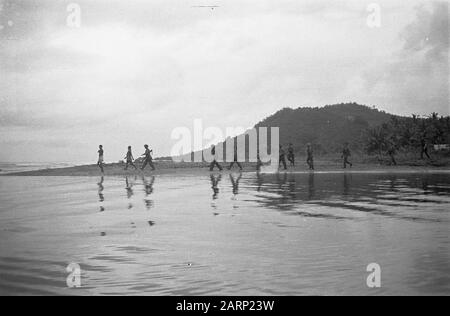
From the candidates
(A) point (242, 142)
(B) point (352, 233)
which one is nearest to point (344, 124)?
(A) point (242, 142)

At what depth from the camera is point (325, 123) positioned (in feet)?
357

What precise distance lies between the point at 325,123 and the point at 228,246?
10321cm

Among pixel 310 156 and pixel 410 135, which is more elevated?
pixel 410 135

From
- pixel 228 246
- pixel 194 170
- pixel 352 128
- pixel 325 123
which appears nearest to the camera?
pixel 228 246

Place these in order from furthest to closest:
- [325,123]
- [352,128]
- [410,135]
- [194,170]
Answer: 1. [325,123]
2. [352,128]
3. [410,135]
4. [194,170]

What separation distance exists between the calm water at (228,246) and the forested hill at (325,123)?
262 feet

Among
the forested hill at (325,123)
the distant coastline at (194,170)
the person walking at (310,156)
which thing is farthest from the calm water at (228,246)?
the forested hill at (325,123)

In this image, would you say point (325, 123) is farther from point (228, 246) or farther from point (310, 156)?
point (228, 246)

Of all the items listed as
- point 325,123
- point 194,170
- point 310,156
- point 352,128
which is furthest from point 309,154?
point 325,123

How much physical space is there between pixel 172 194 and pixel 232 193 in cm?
219

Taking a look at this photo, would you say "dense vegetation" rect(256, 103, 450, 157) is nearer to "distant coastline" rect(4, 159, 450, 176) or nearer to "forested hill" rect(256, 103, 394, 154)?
"forested hill" rect(256, 103, 394, 154)

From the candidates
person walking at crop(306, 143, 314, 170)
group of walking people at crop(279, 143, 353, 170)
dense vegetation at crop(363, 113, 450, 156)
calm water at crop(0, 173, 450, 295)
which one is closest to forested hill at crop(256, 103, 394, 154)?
dense vegetation at crop(363, 113, 450, 156)

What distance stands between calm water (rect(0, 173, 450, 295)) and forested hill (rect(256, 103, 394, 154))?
79.8m
